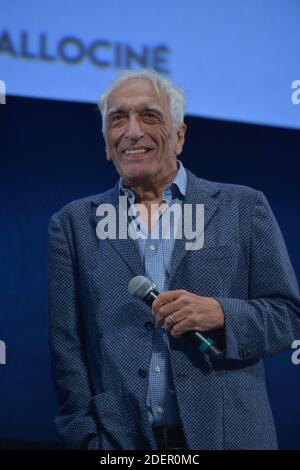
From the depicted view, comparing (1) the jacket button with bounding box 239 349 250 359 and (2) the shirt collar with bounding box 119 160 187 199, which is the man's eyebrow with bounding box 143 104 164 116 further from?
(1) the jacket button with bounding box 239 349 250 359

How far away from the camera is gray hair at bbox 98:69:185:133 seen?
220 centimetres

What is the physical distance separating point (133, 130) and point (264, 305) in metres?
0.60

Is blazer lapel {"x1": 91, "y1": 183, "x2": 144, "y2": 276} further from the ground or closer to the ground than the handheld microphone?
further from the ground

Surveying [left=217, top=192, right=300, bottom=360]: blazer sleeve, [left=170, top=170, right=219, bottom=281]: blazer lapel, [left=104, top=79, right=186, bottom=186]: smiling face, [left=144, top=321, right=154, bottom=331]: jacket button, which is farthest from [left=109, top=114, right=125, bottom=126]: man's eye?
[left=144, top=321, right=154, bottom=331]: jacket button

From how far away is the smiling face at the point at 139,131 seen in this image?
2.16m

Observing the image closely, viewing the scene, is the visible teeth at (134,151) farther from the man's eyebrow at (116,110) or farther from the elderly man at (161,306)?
the man's eyebrow at (116,110)

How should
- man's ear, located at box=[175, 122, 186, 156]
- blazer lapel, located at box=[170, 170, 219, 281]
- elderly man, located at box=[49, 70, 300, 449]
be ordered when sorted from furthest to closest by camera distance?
man's ear, located at box=[175, 122, 186, 156] < blazer lapel, located at box=[170, 170, 219, 281] < elderly man, located at box=[49, 70, 300, 449]

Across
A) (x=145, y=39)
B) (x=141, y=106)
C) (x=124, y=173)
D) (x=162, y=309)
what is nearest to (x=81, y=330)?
(x=162, y=309)

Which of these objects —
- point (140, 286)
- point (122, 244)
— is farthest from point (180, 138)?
point (140, 286)

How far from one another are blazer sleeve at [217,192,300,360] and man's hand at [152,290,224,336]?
0.03m

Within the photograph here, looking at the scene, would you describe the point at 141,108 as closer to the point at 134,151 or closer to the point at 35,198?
the point at 134,151

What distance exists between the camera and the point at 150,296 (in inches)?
76.2

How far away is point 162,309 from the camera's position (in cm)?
195
